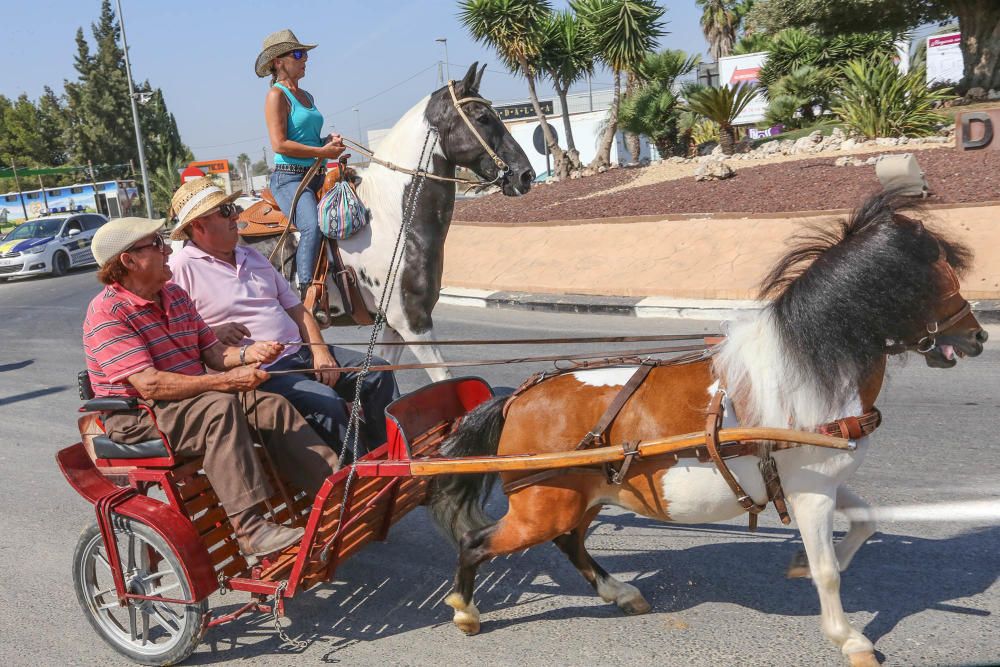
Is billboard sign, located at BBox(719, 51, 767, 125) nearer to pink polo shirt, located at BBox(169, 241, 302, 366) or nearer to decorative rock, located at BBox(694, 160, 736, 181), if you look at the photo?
decorative rock, located at BBox(694, 160, 736, 181)

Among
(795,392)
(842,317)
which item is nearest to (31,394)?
(795,392)

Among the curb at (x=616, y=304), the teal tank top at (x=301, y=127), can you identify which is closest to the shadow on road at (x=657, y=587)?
the teal tank top at (x=301, y=127)

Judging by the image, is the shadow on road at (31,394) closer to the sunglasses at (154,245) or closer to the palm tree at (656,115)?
the sunglasses at (154,245)

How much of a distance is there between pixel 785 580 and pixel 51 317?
14.5 metres

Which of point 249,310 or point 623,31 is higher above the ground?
point 623,31

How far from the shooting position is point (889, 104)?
18.6m

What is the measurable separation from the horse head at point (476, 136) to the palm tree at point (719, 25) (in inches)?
1497

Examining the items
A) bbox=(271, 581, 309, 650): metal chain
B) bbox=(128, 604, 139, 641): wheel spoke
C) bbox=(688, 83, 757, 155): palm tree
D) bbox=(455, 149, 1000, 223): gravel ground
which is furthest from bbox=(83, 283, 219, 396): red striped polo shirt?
bbox=(688, 83, 757, 155): palm tree

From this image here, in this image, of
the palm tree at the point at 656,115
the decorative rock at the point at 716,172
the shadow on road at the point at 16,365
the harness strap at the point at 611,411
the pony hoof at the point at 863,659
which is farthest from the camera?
the palm tree at the point at 656,115

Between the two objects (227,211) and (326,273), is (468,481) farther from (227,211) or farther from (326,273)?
(326,273)

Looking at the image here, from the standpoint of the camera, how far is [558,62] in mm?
29766

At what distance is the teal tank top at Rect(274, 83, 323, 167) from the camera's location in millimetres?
6547

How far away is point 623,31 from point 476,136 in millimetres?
21569

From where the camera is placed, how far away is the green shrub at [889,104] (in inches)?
730
